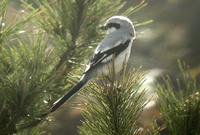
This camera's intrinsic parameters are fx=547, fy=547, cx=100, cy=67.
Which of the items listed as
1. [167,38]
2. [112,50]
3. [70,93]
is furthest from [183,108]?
[167,38]

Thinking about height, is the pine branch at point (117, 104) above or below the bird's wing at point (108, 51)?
above

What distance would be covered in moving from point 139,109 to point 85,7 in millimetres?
456

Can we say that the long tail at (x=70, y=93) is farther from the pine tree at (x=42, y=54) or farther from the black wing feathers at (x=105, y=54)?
the black wing feathers at (x=105, y=54)

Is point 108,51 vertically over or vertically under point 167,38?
over

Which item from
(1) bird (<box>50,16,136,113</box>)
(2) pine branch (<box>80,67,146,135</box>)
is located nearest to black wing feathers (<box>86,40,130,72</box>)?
(1) bird (<box>50,16,136,113</box>)

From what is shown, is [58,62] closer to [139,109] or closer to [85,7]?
[85,7]

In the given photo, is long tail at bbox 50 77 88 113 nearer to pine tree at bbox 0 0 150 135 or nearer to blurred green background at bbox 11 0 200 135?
pine tree at bbox 0 0 150 135

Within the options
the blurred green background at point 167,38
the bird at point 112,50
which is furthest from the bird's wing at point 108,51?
the blurred green background at point 167,38

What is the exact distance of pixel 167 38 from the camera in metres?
6.91

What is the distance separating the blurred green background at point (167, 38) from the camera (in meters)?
6.20

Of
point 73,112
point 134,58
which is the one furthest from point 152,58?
point 73,112

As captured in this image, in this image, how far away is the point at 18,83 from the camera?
1.69 metres

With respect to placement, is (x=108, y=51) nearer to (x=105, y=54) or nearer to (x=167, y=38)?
(x=105, y=54)

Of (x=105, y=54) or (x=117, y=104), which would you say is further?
(x=105, y=54)
